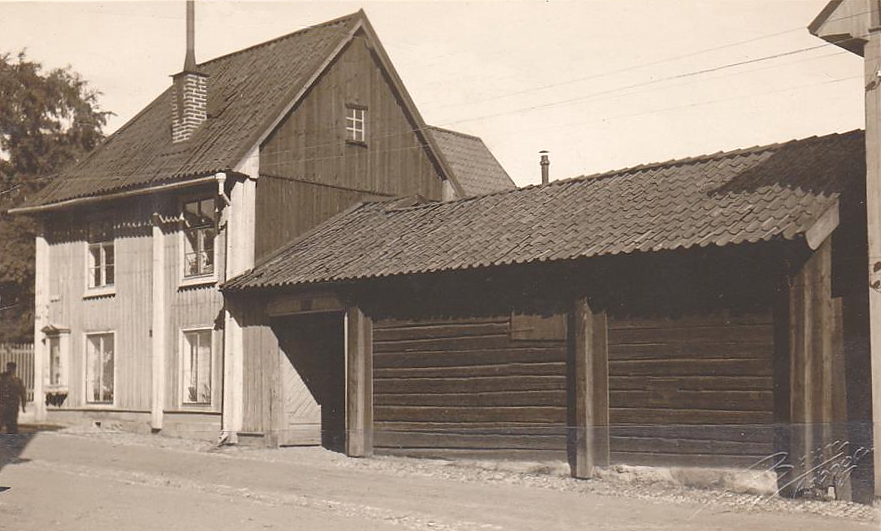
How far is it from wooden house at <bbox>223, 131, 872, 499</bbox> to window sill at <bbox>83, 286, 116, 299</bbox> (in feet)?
18.0

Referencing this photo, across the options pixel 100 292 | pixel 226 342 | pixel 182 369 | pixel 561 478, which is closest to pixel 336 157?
pixel 226 342

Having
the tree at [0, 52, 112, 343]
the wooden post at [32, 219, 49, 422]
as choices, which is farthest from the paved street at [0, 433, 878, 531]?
the tree at [0, 52, 112, 343]

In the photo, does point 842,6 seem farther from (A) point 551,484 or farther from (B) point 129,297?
(B) point 129,297

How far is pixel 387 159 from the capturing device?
2453 centimetres

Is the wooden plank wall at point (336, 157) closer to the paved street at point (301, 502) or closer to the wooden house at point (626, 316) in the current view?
the wooden house at point (626, 316)

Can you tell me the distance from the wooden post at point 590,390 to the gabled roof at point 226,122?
895 cm

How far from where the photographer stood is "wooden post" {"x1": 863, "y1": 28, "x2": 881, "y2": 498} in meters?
11.8

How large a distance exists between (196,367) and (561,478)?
32.8 feet

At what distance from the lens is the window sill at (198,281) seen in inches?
850

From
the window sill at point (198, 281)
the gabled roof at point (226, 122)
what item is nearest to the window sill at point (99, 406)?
the window sill at point (198, 281)

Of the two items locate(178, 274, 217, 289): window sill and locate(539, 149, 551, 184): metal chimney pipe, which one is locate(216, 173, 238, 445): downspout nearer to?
locate(178, 274, 217, 289): window sill

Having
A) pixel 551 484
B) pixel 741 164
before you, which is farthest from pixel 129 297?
pixel 741 164

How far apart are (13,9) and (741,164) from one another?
11693 millimetres

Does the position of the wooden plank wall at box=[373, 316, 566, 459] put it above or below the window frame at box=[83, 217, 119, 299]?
below
